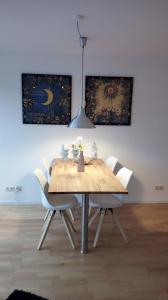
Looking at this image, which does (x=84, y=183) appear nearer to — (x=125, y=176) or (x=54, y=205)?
(x=54, y=205)

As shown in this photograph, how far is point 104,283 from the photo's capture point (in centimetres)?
228

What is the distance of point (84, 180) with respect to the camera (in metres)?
2.82

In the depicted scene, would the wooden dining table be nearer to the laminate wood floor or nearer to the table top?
the table top

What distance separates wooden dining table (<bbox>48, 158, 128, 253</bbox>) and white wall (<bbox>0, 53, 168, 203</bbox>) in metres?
0.80

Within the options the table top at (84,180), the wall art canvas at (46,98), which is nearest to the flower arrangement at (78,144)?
the table top at (84,180)

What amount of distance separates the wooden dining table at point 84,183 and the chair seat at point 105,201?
29 centimetres

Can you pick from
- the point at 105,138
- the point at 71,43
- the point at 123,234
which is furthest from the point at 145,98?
the point at 123,234

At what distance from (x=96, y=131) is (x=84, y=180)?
59.8 inches

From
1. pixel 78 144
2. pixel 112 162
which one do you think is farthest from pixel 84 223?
pixel 78 144

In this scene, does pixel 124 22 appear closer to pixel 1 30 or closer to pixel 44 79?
pixel 1 30

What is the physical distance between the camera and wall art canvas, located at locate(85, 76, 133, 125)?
4039 millimetres

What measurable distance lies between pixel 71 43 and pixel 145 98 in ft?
5.00

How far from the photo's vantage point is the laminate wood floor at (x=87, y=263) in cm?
219

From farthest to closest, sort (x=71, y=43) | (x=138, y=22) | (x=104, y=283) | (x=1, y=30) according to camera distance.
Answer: (x=71, y=43) → (x=1, y=30) → (x=138, y=22) → (x=104, y=283)
